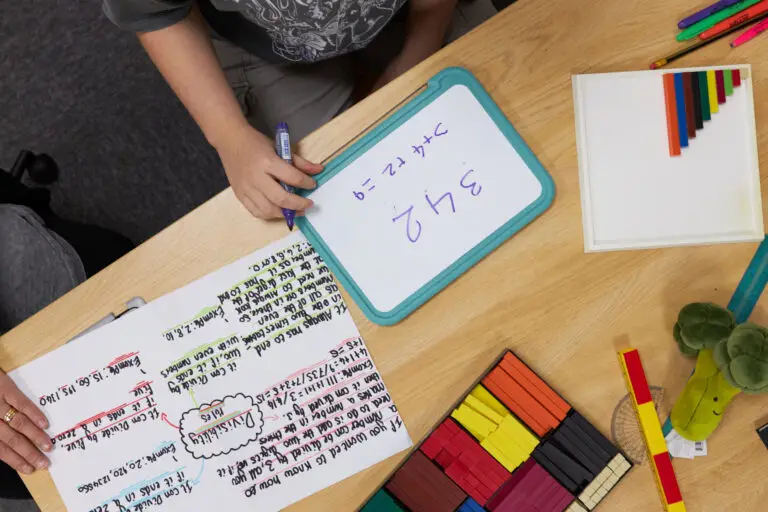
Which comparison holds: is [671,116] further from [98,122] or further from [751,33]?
[98,122]

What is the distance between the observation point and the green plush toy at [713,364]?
0.56 meters

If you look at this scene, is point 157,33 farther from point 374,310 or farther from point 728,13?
point 728,13

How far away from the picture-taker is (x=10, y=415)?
63 cm

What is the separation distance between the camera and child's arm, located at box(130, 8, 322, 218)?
0.64 metres

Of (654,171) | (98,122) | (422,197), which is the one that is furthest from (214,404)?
(98,122)

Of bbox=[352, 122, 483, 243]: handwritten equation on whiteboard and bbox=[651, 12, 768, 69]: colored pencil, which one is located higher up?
bbox=[352, 122, 483, 243]: handwritten equation on whiteboard

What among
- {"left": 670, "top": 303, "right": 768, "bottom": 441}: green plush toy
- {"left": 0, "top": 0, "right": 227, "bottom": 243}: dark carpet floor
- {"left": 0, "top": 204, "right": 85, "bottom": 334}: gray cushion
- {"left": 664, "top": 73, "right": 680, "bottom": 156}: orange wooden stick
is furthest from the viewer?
{"left": 0, "top": 0, "right": 227, "bottom": 243}: dark carpet floor

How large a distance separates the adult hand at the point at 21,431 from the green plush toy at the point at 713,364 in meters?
0.65

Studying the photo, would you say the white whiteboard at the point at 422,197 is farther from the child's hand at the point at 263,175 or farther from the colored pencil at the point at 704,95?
the colored pencil at the point at 704,95

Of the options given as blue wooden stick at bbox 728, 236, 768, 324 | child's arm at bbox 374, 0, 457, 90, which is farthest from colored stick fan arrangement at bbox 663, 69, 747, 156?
child's arm at bbox 374, 0, 457, 90

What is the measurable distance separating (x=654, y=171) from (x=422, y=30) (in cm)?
36

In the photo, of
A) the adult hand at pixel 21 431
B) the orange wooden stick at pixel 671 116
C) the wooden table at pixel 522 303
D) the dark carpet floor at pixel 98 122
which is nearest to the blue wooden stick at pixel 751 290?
the wooden table at pixel 522 303

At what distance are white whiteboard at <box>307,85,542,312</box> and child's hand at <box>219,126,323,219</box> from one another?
1.1 inches

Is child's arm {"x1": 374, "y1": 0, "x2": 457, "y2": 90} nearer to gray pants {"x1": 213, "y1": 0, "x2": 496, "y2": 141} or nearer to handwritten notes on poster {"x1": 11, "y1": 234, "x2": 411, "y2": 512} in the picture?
gray pants {"x1": 213, "y1": 0, "x2": 496, "y2": 141}
